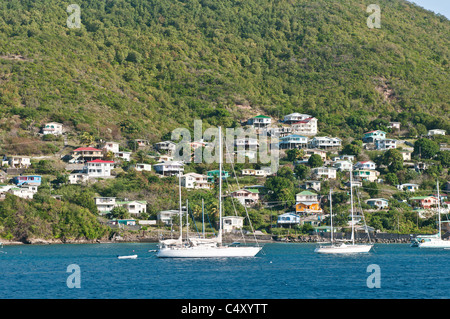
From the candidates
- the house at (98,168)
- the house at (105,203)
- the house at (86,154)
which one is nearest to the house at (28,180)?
the house at (98,168)

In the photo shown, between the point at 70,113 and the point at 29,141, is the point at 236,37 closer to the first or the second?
the point at 70,113

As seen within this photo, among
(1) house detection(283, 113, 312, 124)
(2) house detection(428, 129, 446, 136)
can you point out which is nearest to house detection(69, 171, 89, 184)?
(1) house detection(283, 113, 312, 124)

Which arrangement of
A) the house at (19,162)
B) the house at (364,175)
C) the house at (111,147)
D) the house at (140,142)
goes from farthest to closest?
the house at (140,142) → the house at (111,147) → the house at (364,175) → the house at (19,162)

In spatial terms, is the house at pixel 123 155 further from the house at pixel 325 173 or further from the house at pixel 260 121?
the house at pixel 260 121

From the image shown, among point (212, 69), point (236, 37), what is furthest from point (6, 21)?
point (236, 37)

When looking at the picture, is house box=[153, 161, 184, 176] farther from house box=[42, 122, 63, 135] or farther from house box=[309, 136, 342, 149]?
house box=[309, 136, 342, 149]

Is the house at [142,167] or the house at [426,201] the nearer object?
the house at [426,201]

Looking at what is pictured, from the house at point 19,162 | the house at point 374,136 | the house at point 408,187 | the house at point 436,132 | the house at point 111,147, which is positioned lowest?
A: the house at point 408,187
